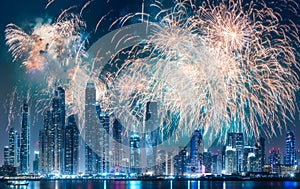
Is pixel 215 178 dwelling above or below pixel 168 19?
below

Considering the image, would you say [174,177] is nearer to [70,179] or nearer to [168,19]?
[70,179]

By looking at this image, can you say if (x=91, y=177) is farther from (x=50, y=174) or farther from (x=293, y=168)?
(x=293, y=168)

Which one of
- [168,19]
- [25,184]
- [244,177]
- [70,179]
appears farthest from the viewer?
[244,177]

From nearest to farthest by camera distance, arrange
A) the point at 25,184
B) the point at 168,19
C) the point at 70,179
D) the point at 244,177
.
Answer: the point at 168,19 → the point at 25,184 → the point at 70,179 → the point at 244,177

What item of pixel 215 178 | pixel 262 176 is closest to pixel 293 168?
pixel 262 176

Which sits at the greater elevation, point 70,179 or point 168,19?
point 168,19

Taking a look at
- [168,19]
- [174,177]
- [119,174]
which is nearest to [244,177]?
[174,177]

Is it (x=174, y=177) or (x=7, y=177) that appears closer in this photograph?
(x=7, y=177)

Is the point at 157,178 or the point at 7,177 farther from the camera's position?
the point at 157,178

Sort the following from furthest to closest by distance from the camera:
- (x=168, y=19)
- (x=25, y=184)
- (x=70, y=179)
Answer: (x=70, y=179) → (x=25, y=184) → (x=168, y=19)
